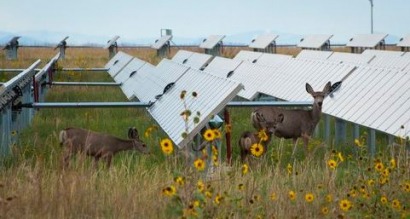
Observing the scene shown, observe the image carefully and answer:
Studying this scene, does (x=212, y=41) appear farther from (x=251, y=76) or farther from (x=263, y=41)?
(x=251, y=76)

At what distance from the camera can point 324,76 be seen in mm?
15133

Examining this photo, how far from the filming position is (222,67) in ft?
74.2

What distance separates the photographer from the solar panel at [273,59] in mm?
19812

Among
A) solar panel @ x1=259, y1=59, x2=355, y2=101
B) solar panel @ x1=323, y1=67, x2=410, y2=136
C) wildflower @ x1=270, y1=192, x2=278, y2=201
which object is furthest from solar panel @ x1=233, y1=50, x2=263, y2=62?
wildflower @ x1=270, y1=192, x2=278, y2=201

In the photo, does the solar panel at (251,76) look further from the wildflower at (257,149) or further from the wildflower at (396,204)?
the wildflower at (257,149)

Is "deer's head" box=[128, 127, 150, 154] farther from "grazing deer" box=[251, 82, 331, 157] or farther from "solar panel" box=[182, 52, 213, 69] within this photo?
"solar panel" box=[182, 52, 213, 69]

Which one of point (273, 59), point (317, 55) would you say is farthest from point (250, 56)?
point (273, 59)

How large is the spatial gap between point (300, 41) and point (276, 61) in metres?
23.0

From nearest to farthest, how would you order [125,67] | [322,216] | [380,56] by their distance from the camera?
1. [322,216]
2. [380,56]
3. [125,67]

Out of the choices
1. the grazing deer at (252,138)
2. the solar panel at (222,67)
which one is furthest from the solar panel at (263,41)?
the grazing deer at (252,138)

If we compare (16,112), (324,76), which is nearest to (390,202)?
(16,112)

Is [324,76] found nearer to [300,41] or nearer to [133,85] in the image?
[133,85]

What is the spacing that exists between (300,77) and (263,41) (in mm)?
27963

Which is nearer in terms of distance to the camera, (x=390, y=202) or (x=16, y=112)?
(x=390, y=202)
